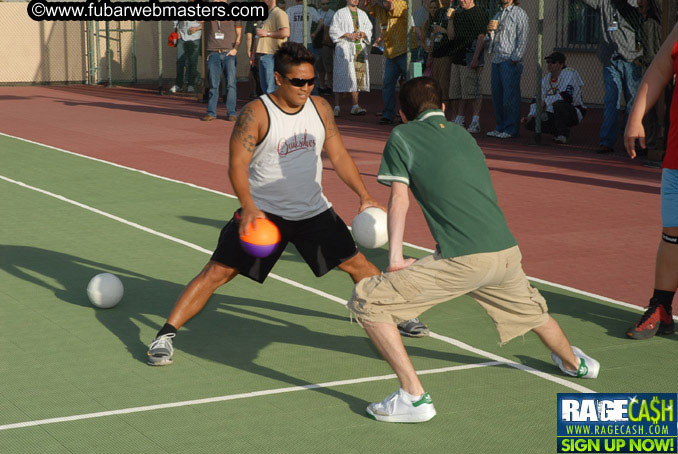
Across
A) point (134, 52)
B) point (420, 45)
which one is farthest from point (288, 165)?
point (134, 52)

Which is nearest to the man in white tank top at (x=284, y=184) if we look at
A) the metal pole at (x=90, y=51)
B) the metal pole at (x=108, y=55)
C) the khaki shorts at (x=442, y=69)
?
the khaki shorts at (x=442, y=69)

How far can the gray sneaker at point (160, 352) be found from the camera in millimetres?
6594

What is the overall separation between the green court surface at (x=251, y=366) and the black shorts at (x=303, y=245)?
23.6 inches

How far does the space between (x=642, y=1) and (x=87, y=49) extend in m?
21.8

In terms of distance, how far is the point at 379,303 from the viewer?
5484 millimetres

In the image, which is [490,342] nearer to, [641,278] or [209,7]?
[641,278]

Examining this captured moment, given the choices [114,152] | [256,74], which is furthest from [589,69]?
[114,152]

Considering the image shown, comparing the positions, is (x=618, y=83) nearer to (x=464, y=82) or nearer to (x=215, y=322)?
(x=464, y=82)

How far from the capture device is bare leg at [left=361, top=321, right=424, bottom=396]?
216 inches

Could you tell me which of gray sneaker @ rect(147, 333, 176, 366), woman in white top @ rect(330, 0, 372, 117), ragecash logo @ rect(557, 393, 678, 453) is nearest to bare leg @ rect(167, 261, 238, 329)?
gray sneaker @ rect(147, 333, 176, 366)

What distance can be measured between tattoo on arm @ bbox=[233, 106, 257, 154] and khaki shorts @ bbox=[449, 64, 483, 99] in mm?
12742

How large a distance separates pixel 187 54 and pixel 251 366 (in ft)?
76.9

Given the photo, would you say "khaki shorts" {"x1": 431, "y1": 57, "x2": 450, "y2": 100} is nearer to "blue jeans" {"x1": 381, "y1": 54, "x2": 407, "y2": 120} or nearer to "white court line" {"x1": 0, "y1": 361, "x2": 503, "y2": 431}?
"blue jeans" {"x1": 381, "y1": 54, "x2": 407, "y2": 120}

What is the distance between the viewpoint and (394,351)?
5.47 m
